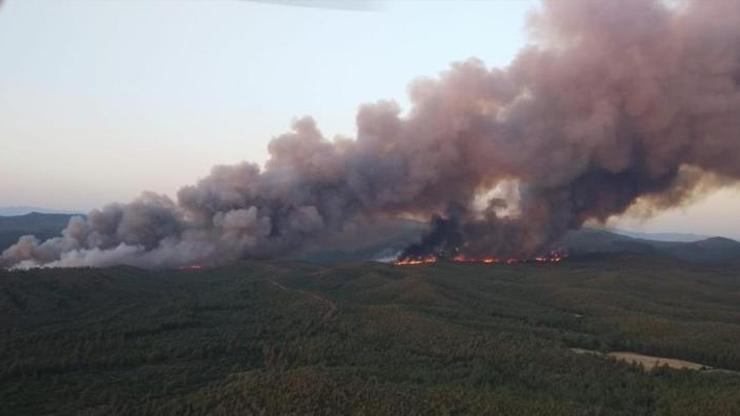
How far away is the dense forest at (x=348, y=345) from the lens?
27.7 metres

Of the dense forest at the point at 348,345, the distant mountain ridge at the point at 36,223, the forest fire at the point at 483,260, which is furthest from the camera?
the distant mountain ridge at the point at 36,223

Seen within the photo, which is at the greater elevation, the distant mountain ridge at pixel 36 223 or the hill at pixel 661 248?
the distant mountain ridge at pixel 36 223

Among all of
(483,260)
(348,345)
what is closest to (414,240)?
(483,260)

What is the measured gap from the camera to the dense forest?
27.7 m

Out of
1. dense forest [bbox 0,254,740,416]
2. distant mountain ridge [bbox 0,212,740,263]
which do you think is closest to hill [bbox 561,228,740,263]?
distant mountain ridge [bbox 0,212,740,263]

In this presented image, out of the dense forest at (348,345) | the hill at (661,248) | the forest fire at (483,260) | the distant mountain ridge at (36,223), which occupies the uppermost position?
the distant mountain ridge at (36,223)

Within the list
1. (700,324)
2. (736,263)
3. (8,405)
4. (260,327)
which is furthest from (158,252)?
(736,263)

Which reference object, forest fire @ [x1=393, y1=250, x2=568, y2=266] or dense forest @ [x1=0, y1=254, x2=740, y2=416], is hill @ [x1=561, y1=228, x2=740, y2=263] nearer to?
forest fire @ [x1=393, y1=250, x2=568, y2=266]

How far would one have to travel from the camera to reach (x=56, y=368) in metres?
31.7

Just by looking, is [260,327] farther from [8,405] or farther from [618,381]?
[618,381]

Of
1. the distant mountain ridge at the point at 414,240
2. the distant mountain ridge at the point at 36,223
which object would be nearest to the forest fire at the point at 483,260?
the distant mountain ridge at the point at 414,240

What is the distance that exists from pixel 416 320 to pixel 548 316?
13801mm

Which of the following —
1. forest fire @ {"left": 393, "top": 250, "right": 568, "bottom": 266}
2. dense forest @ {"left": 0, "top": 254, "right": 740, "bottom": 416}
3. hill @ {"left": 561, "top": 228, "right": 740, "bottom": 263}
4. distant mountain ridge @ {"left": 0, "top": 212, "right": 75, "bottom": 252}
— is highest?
distant mountain ridge @ {"left": 0, "top": 212, "right": 75, "bottom": 252}

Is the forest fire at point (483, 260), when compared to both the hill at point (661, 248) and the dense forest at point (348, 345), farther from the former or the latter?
the dense forest at point (348, 345)
